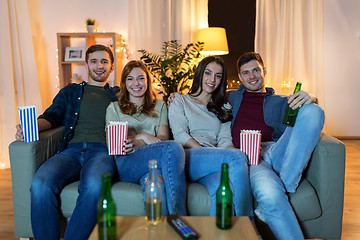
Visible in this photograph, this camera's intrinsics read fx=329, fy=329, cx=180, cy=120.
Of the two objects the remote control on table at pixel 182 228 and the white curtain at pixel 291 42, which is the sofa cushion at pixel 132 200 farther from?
the white curtain at pixel 291 42

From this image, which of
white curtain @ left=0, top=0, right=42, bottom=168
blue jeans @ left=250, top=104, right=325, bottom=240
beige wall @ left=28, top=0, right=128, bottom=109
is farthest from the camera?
beige wall @ left=28, top=0, right=128, bottom=109

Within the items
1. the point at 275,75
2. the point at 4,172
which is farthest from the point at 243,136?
the point at 275,75

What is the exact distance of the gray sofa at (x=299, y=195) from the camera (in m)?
1.64

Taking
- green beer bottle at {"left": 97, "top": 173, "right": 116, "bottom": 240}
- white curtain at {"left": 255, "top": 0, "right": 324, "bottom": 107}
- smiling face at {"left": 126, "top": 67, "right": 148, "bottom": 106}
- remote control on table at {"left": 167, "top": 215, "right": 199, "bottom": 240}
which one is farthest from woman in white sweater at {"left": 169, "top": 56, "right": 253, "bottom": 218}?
white curtain at {"left": 255, "top": 0, "right": 324, "bottom": 107}

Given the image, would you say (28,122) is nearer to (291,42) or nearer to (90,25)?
(90,25)

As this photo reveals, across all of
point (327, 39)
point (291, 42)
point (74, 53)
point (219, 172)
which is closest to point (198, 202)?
point (219, 172)

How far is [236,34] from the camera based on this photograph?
482 centimetres

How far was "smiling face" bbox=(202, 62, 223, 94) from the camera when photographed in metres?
2.07

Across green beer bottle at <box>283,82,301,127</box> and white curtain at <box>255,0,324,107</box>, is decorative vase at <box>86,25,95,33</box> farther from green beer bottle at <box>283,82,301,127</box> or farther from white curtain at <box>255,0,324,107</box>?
green beer bottle at <box>283,82,301,127</box>

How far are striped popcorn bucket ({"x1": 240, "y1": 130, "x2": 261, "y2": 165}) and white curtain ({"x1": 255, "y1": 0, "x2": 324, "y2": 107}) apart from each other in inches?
123

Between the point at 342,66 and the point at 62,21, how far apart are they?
159 inches

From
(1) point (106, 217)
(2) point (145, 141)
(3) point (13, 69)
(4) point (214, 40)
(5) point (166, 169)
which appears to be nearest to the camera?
(1) point (106, 217)

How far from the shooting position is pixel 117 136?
5.42 ft

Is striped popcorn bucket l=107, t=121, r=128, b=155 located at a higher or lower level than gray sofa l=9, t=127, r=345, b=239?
higher
